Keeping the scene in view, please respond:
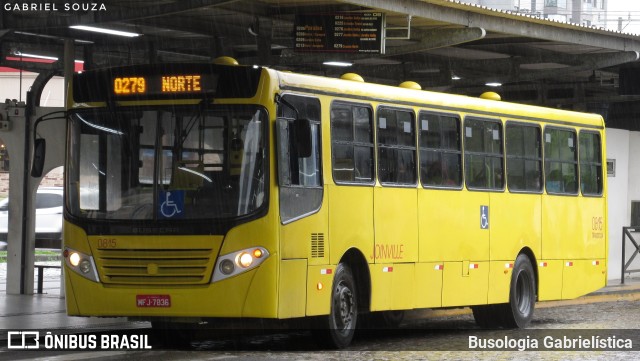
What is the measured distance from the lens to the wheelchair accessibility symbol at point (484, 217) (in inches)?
→ 681

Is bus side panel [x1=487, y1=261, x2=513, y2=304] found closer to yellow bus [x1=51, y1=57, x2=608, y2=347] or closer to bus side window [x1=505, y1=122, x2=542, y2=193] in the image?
bus side window [x1=505, y1=122, x2=542, y2=193]

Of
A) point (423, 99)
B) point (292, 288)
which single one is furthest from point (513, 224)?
point (292, 288)

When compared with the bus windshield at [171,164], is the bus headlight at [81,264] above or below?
below

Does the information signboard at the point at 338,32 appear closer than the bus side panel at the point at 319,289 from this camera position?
No

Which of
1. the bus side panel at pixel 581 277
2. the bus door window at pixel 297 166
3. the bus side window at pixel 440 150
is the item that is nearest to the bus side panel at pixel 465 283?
the bus side window at pixel 440 150

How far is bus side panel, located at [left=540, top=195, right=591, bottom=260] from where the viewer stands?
1891 cm

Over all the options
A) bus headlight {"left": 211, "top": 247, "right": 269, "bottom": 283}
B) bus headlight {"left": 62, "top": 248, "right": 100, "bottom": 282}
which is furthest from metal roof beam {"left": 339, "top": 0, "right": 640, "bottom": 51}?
bus headlight {"left": 62, "top": 248, "right": 100, "bottom": 282}

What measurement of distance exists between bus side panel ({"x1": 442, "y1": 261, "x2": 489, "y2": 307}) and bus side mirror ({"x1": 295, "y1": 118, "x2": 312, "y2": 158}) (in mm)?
3835

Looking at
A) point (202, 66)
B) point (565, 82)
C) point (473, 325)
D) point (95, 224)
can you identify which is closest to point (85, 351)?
point (95, 224)

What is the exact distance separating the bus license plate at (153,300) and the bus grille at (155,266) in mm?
129

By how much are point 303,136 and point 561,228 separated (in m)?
7.10

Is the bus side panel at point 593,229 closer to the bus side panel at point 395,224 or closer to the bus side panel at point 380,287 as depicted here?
the bus side panel at point 395,224

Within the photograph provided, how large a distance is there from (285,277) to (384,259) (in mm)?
2162

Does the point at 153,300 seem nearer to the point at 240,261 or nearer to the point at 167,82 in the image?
the point at 240,261
